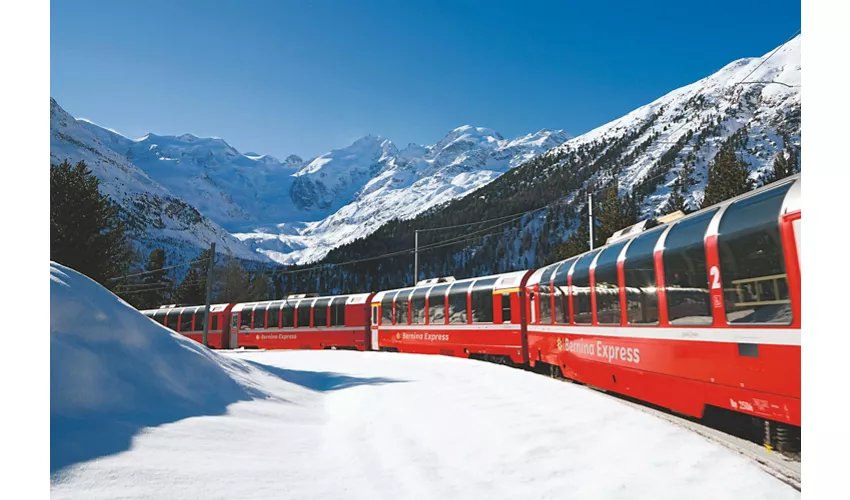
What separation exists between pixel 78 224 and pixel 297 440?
2923 centimetres

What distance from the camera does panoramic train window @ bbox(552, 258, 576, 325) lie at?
12078 millimetres

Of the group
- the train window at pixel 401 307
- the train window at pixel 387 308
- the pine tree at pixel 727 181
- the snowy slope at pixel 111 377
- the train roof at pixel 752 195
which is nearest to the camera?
the snowy slope at pixel 111 377

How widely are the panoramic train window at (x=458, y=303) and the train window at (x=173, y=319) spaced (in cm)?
2284

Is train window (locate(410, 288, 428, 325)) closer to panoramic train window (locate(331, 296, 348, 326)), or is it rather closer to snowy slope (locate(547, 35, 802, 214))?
panoramic train window (locate(331, 296, 348, 326))

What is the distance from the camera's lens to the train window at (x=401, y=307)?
74.0 feet

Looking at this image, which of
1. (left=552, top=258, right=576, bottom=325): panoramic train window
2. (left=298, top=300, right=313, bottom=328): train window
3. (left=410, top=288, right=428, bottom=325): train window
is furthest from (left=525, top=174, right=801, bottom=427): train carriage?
(left=298, top=300, right=313, bottom=328): train window

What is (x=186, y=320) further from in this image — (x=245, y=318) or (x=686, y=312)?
(x=686, y=312)

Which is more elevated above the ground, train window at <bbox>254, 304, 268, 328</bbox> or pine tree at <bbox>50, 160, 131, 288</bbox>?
pine tree at <bbox>50, 160, 131, 288</bbox>

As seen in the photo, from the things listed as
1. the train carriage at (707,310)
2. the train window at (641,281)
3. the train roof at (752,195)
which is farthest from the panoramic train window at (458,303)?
the train window at (641,281)

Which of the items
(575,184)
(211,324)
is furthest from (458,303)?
(575,184)

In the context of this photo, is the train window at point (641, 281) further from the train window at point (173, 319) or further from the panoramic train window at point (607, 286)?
the train window at point (173, 319)

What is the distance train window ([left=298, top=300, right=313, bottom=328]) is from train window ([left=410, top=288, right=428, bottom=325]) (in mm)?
8398

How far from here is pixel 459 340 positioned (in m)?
18.9
